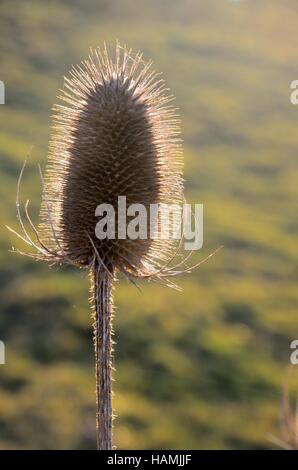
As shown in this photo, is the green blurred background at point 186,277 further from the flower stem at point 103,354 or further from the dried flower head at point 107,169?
the flower stem at point 103,354

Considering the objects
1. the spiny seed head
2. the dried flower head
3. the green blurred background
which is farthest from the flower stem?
the green blurred background

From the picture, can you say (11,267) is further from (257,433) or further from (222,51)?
(222,51)

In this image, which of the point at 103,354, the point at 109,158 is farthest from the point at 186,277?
the point at 103,354

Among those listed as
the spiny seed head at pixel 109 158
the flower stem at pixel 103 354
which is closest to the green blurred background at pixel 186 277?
the spiny seed head at pixel 109 158

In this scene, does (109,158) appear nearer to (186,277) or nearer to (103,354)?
(103,354)

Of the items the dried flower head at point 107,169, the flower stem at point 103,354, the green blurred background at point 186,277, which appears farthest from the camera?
the green blurred background at point 186,277

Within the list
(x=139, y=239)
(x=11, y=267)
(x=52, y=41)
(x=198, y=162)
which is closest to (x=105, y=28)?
(x=52, y=41)

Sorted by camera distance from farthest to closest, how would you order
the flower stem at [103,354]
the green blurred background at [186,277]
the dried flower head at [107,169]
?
the green blurred background at [186,277]
the dried flower head at [107,169]
the flower stem at [103,354]
